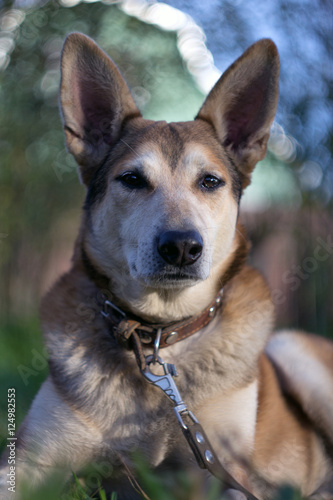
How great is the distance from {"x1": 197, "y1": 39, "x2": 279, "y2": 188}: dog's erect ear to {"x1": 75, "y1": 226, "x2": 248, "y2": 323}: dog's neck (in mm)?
731

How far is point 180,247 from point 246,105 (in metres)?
1.19

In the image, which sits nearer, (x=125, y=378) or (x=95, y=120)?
(x=125, y=378)

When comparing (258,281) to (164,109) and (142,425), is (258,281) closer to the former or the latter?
(142,425)

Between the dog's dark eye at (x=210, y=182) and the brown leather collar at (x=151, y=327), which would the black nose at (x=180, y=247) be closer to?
the brown leather collar at (x=151, y=327)

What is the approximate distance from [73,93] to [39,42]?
490 cm

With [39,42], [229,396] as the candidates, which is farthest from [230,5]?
[229,396]

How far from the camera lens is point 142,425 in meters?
2.07

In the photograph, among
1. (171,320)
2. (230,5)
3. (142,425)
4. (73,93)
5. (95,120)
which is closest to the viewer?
(142,425)

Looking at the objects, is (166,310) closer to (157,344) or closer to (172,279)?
(157,344)

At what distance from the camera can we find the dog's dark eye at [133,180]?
2.32m

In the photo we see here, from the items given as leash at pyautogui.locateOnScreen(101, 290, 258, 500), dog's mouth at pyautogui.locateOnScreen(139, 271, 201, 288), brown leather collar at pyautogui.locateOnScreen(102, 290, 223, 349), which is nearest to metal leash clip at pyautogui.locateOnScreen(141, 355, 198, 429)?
leash at pyautogui.locateOnScreen(101, 290, 258, 500)

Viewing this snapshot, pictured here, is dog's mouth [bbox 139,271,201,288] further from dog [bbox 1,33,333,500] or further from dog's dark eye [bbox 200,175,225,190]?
dog's dark eye [bbox 200,175,225,190]

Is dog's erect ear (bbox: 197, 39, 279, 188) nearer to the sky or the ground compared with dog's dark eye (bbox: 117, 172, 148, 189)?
nearer to the sky

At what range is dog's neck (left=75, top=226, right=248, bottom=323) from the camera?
7.54ft
